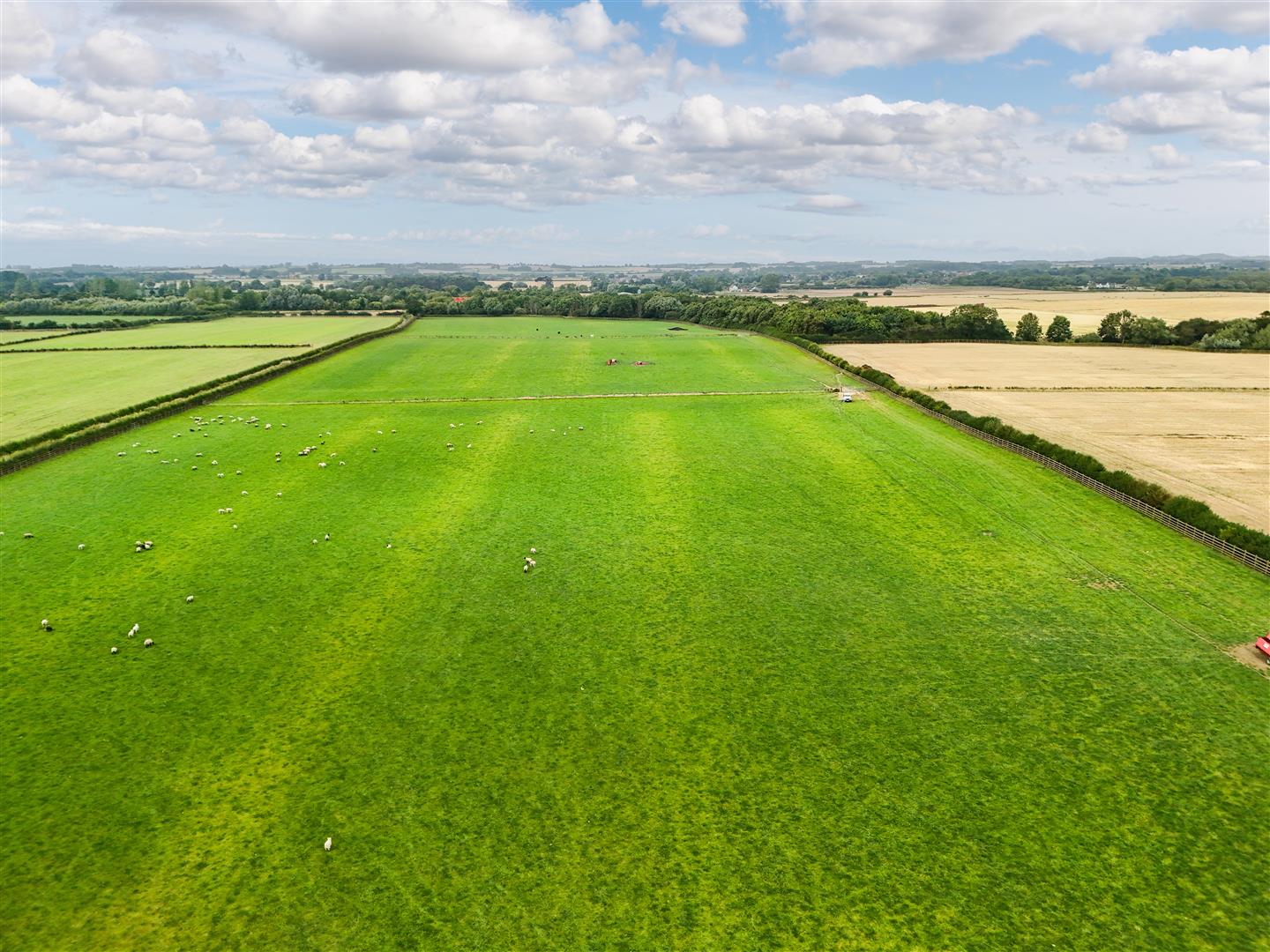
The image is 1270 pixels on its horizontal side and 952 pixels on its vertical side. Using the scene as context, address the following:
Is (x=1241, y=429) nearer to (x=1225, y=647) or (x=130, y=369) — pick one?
(x=1225, y=647)

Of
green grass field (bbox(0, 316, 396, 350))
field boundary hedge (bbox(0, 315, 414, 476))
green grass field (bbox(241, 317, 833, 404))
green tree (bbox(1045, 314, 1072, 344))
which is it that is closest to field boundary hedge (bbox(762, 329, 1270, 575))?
green grass field (bbox(241, 317, 833, 404))

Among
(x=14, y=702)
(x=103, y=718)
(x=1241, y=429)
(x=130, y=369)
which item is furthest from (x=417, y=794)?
(x=130, y=369)

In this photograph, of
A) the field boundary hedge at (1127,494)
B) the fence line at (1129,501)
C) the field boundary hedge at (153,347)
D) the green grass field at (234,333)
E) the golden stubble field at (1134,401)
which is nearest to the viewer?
the fence line at (1129,501)

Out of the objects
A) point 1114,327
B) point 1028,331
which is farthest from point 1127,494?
point 1028,331

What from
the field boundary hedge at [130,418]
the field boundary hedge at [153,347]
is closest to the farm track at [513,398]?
the field boundary hedge at [130,418]

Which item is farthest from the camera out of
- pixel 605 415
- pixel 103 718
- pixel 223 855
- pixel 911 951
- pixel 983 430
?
pixel 605 415

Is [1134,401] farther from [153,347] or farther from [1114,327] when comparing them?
[153,347]

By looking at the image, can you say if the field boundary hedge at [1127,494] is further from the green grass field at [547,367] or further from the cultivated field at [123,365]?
the cultivated field at [123,365]

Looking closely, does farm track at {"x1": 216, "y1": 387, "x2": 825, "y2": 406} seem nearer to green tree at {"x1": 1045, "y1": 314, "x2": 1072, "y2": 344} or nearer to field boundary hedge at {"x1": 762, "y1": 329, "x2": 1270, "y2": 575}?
field boundary hedge at {"x1": 762, "y1": 329, "x2": 1270, "y2": 575}
